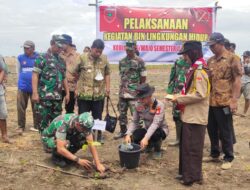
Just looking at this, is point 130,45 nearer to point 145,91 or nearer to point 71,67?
point 71,67

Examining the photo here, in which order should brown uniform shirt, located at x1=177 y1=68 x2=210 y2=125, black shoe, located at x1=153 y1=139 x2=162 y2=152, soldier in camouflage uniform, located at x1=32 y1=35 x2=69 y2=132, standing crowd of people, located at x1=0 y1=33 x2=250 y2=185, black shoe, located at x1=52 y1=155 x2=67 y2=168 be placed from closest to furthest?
brown uniform shirt, located at x1=177 y1=68 x2=210 y2=125 → standing crowd of people, located at x1=0 y1=33 x2=250 y2=185 → black shoe, located at x1=52 y1=155 x2=67 y2=168 → black shoe, located at x1=153 y1=139 x2=162 y2=152 → soldier in camouflage uniform, located at x1=32 y1=35 x2=69 y2=132

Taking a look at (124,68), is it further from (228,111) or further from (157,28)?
(157,28)

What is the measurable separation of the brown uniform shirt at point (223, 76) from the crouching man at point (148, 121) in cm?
84

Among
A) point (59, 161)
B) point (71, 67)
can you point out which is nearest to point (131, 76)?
point (71, 67)

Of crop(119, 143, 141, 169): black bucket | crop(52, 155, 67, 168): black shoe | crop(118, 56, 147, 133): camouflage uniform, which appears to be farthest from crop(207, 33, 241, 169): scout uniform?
crop(52, 155, 67, 168): black shoe

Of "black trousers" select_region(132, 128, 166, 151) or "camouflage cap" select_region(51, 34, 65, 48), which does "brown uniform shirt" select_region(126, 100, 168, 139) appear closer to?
"black trousers" select_region(132, 128, 166, 151)

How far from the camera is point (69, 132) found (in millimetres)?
5219

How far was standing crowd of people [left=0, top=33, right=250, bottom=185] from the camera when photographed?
471 cm

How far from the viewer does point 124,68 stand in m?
6.99

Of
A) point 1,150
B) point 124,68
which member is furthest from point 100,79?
point 1,150

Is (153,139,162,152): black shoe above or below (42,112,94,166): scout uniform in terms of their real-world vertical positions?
below

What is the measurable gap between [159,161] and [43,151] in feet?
6.60

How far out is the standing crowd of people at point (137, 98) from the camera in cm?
471

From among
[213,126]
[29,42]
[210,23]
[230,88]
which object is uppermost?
[210,23]
